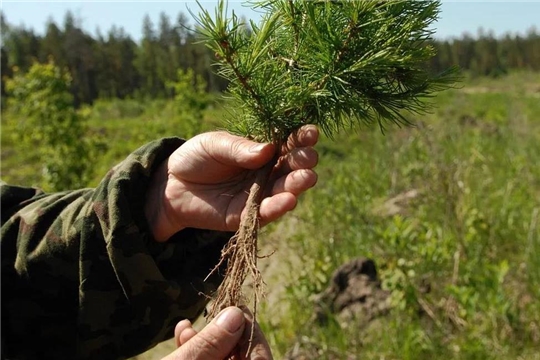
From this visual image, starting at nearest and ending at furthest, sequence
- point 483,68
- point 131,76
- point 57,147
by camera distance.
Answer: point 57,147 < point 131,76 < point 483,68

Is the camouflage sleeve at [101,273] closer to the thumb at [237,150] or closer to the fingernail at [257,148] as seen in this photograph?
the thumb at [237,150]

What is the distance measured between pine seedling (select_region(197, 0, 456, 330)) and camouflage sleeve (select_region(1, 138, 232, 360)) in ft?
0.95

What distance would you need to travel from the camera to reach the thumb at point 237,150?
1.17 m

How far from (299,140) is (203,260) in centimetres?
53

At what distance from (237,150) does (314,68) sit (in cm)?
24

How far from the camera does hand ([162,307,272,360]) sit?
1145 mm

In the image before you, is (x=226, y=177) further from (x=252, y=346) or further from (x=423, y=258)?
(x=423, y=258)

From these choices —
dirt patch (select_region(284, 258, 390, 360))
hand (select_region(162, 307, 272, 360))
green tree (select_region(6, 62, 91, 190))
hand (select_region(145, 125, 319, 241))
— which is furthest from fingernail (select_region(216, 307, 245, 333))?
green tree (select_region(6, 62, 91, 190))

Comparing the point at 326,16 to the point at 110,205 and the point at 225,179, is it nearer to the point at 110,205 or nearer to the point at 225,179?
the point at 225,179

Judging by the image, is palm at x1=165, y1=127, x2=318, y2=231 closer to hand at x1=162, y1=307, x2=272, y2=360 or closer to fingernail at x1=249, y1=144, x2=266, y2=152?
fingernail at x1=249, y1=144, x2=266, y2=152

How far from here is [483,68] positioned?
162 feet

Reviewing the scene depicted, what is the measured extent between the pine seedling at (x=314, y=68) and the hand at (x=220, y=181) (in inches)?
1.8

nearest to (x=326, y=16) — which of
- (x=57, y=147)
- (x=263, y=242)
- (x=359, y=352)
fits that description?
(x=359, y=352)

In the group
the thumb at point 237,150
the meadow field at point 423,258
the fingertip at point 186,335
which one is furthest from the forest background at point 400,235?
the fingertip at point 186,335
